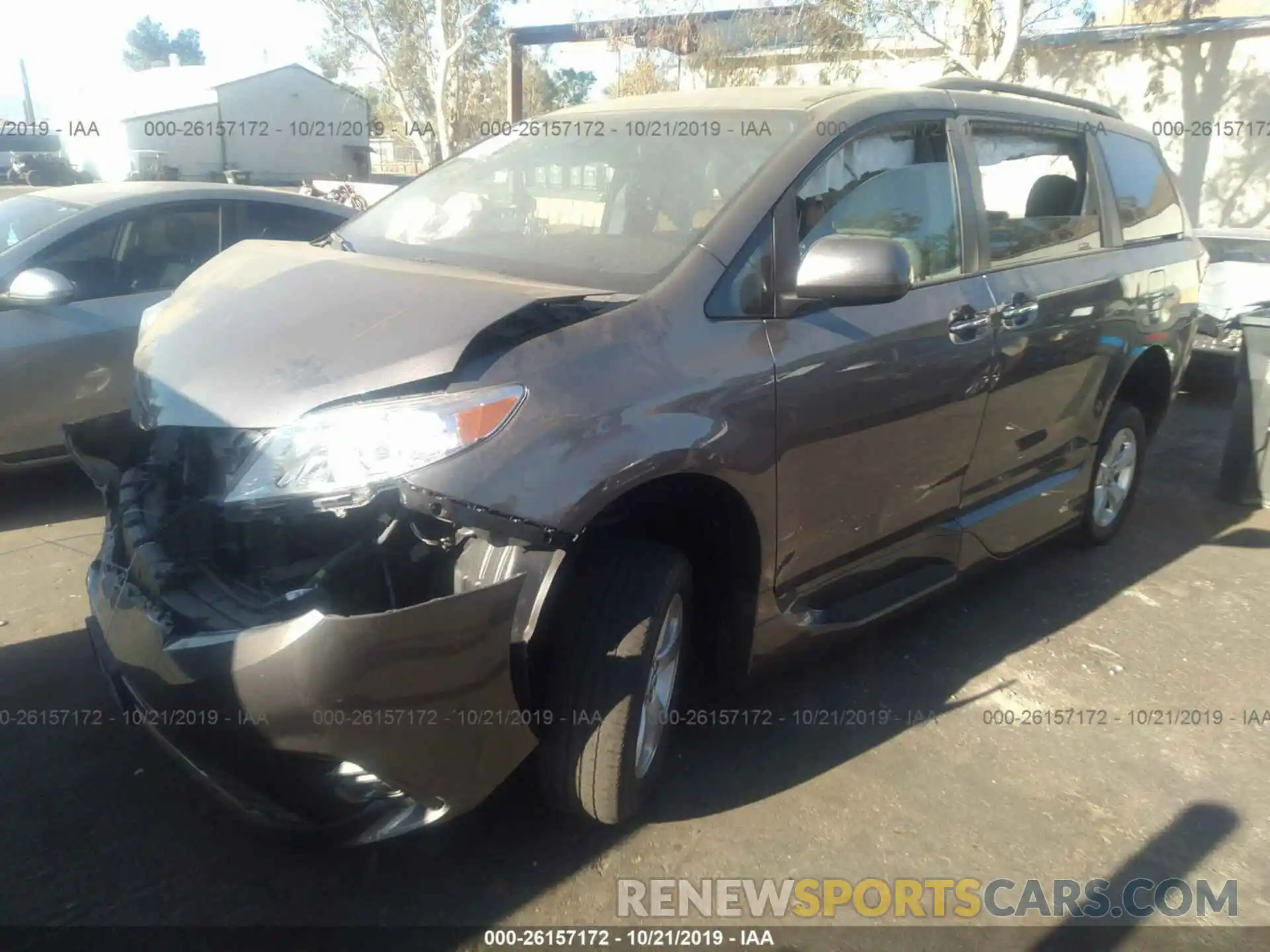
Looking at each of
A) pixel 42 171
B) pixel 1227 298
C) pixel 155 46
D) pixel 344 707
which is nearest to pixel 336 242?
pixel 344 707

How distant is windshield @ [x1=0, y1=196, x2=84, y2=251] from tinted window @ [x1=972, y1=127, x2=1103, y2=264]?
13.8 ft

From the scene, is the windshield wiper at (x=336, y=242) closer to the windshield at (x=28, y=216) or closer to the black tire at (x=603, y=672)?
the black tire at (x=603, y=672)

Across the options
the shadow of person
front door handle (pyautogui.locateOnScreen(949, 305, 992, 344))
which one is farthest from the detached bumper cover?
front door handle (pyautogui.locateOnScreen(949, 305, 992, 344))

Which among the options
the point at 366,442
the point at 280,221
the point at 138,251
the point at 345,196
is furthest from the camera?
the point at 345,196

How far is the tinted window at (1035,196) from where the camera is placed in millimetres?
3750

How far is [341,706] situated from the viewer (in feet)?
6.79

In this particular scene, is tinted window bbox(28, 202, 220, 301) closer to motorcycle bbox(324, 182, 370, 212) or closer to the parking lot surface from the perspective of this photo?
the parking lot surface

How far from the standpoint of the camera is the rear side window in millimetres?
4621

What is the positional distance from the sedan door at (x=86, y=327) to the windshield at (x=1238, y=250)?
8246mm

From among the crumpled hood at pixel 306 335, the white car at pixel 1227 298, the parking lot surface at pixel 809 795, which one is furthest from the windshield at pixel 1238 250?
the crumpled hood at pixel 306 335

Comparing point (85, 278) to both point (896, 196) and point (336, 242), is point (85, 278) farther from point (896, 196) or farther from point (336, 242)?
point (896, 196)

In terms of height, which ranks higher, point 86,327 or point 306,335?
point 306,335

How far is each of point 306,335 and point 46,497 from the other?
11.3 feet

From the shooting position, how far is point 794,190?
298 cm
